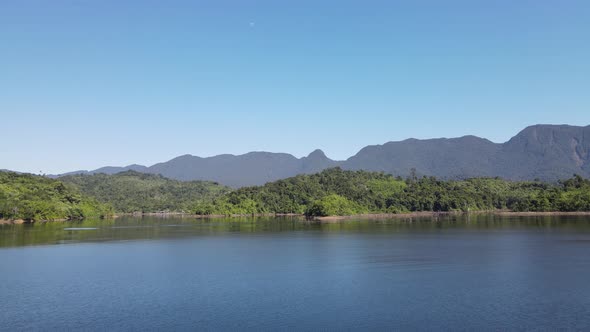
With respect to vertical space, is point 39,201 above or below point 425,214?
above

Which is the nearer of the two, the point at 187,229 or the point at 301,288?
the point at 301,288

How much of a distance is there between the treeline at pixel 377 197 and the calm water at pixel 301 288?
331 feet

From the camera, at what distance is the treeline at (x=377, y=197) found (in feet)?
516

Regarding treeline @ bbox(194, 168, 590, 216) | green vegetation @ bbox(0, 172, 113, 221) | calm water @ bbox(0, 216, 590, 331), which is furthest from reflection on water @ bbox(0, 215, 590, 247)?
treeline @ bbox(194, 168, 590, 216)

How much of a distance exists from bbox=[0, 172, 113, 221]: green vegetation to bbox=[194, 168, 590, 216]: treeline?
144 ft

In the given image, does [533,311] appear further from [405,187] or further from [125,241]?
[405,187]

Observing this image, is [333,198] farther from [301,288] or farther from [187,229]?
[301,288]

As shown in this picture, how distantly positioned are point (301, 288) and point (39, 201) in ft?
A: 361

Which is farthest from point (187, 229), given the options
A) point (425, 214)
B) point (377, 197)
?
point (425, 214)

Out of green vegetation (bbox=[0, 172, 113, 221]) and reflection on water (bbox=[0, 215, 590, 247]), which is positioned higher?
green vegetation (bbox=[0, 172, 113, 221])

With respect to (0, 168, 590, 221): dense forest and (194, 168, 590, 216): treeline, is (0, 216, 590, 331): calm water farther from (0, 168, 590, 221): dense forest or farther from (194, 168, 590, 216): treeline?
(194, 168, 590, 216): treeline

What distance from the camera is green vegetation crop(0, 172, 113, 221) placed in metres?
116

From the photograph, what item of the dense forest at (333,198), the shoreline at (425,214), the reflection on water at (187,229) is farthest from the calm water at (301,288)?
the shoreline at (425,214)

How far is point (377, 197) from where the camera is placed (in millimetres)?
175750
